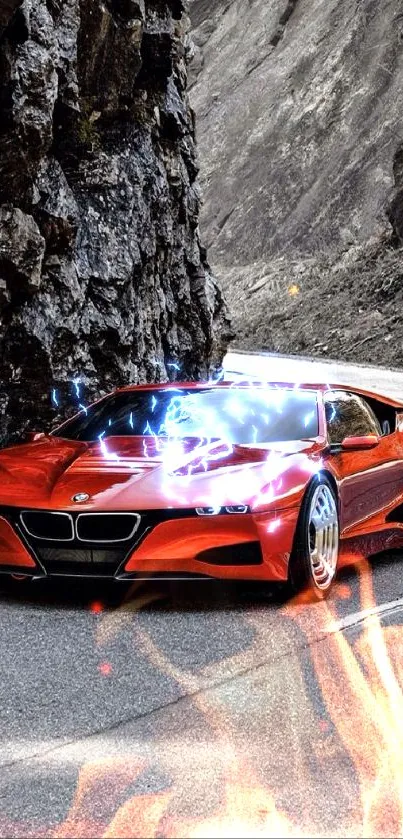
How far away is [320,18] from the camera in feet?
257

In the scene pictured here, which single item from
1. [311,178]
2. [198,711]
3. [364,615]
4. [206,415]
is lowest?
[311,178]

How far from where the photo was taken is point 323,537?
6.58 metres

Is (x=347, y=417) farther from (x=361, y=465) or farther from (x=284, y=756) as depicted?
(x=284, y=756)

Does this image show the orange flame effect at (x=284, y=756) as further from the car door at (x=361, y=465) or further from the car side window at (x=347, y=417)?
the car side window at (x=347, y=417)

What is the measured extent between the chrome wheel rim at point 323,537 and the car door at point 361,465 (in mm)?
175

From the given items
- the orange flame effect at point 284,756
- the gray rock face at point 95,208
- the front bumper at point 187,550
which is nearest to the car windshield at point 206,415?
the front bumper at point 187,550

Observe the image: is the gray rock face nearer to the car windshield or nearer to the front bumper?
the car windshield

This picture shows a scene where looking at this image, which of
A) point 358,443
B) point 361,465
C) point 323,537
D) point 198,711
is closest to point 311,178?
point 361,465

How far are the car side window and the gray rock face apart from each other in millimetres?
5125

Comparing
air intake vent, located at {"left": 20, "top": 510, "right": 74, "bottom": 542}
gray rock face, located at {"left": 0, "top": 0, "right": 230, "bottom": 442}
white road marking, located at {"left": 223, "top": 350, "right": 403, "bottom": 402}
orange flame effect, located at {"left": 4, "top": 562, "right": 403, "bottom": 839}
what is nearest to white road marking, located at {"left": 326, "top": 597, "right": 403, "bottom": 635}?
orange flame effect, located at {"left": 4, "top": 562, "right": 403, "bottom": 839}

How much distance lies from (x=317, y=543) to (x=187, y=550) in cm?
85

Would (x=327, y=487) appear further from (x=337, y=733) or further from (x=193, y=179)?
(x=193, y=179)

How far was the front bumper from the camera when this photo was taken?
5988mm

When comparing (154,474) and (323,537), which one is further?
(323,537)
